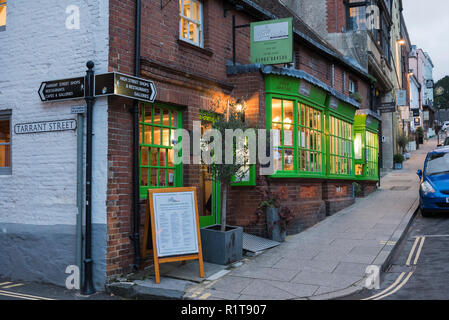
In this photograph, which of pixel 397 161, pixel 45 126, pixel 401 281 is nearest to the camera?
pixel 401 281

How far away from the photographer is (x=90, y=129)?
6.64m

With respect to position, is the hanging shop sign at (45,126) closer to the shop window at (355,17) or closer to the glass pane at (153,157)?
the glass pane at (153,157)

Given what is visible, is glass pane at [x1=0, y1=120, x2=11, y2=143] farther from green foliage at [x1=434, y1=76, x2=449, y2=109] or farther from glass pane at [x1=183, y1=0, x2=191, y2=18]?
green foliage at [x1=434, y1=76, x2=449, y2=109]

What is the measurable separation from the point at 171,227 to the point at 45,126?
2.80 meters

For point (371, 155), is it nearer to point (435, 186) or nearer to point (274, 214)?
point (435, 186)

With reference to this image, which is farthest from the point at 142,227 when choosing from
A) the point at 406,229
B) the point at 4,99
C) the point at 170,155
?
the point at 406,229

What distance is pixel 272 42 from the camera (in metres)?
9.30

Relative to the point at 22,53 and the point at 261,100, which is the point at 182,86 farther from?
the point at 22,53

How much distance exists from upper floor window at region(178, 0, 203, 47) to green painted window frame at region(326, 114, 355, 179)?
16.0 ft

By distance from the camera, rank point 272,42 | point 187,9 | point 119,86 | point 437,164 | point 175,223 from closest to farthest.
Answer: point 119,86 → point 175,223 → point 187,9 → point 272,42 → point 437,164

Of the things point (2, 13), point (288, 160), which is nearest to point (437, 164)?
point (288, 160)

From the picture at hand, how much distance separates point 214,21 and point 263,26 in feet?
3.60

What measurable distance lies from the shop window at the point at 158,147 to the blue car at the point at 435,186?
22.8 feet
